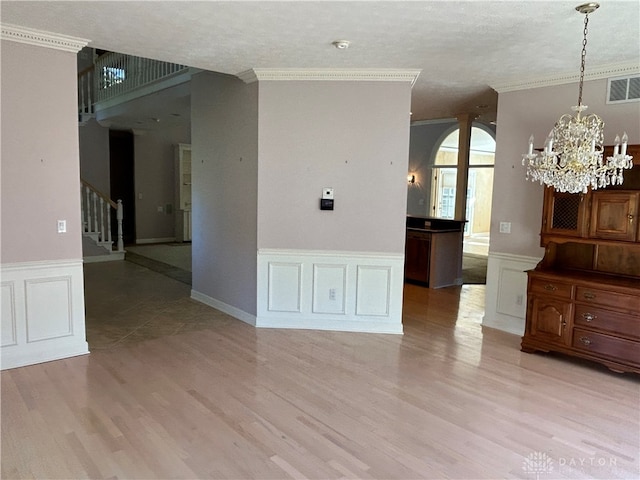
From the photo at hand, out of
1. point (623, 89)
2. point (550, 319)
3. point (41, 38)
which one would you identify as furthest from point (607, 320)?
point (41, 38)

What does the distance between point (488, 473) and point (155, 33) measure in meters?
3.76

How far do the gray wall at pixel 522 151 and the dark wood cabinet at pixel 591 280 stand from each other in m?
0.48

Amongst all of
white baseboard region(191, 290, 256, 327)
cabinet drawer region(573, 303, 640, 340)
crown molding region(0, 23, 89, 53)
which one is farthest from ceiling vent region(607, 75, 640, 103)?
crown molding region(0, 23, 89, 53)

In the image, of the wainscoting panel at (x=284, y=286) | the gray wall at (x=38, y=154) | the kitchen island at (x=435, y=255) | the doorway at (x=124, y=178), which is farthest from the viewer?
the doorway at (x=124, y=178)

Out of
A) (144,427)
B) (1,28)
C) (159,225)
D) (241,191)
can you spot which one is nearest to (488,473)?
(144,427)

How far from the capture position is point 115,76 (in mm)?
9414

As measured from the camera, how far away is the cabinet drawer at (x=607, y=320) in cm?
369

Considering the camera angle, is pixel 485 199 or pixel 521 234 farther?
pixel 485 199

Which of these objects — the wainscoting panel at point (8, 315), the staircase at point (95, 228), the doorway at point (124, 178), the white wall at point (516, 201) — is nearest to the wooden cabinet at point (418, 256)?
the white wall at point (516, 201)

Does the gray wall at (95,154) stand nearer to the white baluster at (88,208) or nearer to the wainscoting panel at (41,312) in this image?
the white baluster at (88,208)

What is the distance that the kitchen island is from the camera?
279 inches

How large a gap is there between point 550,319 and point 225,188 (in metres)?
3.66

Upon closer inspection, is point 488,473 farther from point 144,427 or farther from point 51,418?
point 51,418

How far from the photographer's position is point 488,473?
2.47 meters
